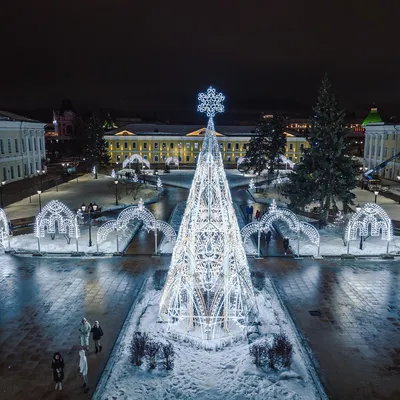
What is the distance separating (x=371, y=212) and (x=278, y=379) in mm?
12780

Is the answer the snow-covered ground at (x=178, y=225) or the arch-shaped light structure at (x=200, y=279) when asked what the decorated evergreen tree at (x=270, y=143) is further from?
the arch-shaped light structure at (x=200, y=279)

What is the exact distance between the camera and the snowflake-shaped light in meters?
13.4

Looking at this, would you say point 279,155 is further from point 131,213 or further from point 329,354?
point 329,354

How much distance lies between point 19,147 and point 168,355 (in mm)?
49519

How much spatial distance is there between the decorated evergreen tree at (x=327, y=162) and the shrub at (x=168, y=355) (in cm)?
1757

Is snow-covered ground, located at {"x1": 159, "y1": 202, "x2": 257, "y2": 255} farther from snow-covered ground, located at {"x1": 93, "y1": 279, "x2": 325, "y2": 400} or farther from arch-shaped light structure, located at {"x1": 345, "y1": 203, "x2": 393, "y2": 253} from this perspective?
snow-covered ground, located at {"x1": 93, "y1": 279, "x2": 325, "y2": 400}

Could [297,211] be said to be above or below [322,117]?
below

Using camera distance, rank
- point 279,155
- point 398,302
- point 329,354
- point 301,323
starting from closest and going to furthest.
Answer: point 329,354, point 301,323, point 398,302, point 279,155

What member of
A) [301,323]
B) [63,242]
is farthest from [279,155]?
[301,323]

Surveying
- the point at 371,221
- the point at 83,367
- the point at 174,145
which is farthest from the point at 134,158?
the point at 83,367

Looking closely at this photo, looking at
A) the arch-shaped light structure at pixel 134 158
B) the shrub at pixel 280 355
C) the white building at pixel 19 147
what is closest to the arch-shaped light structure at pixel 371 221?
the shrub at pixel 280 355

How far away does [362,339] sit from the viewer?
13.0 m

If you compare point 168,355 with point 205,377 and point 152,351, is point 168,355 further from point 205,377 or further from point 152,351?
point 205,377

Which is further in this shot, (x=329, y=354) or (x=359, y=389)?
(x=329, y=354)
